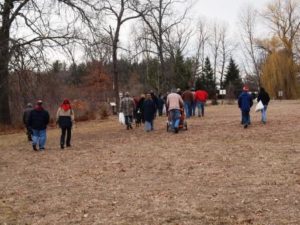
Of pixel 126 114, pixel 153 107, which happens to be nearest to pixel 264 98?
pixel 153 107

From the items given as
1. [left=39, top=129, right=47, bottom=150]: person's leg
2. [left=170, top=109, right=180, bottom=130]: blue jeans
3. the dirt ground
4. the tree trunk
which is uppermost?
the tree trunk

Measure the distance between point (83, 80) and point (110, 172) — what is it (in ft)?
201

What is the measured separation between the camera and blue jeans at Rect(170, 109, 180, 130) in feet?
64.2

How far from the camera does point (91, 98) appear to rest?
1706 inches

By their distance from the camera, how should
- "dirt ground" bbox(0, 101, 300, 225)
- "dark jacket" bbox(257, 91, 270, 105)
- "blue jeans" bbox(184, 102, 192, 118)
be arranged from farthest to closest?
"blue jeans" bbox(184, 102, 192, 118)
"dark jacket" bbox(257, 91, 270, 105)
"dirt ground" bbox(0, 101, 300, 225)

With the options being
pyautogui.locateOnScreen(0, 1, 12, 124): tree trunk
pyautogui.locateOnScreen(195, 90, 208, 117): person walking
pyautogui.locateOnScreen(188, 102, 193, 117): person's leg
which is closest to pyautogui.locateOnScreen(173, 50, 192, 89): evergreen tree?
pyautogui.locateOnScreen(195, 90, 208, 117): person walking

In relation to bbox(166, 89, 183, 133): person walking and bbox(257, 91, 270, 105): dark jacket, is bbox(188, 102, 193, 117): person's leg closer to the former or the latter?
bbox(257, 91, 270, 105): dark jacket

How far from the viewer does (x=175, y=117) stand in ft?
64.9

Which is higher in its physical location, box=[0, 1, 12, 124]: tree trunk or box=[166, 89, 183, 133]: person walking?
box=[0, 1, 12, 124]: tree trunk

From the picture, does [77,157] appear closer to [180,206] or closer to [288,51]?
[180,206]

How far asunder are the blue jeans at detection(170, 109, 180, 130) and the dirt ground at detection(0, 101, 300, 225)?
5.75 feet

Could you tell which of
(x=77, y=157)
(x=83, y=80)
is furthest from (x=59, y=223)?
(x=83, y=80)

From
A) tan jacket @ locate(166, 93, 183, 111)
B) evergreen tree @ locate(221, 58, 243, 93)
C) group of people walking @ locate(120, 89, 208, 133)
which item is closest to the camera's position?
tan jacket @ locate(166, 93, 183, 111)

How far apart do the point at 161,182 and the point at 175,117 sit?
9541 millimetres
